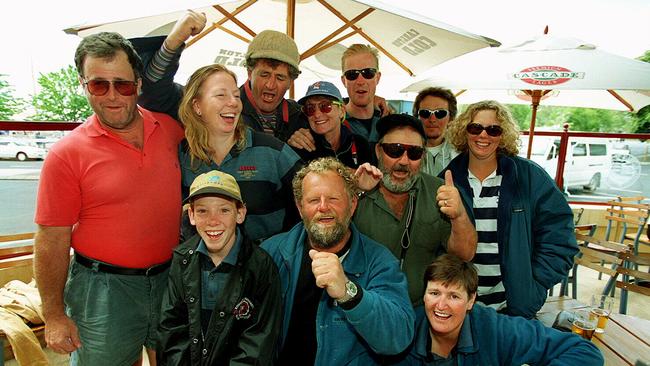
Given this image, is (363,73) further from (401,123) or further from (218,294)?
(218,294)

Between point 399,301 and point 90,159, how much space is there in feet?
5.71

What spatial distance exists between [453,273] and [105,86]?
6.87 feet

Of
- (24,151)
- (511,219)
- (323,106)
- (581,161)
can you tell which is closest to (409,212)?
(511,219)

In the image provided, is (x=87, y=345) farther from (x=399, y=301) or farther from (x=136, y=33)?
(x=136, y=33)

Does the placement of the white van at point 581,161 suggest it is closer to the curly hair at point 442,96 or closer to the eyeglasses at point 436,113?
the curly hair at point 442,96

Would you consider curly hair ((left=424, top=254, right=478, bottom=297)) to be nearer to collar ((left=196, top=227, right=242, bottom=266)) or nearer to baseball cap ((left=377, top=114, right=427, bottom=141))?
baseball cap ((left=377, top=114, right=427, bottom=141))

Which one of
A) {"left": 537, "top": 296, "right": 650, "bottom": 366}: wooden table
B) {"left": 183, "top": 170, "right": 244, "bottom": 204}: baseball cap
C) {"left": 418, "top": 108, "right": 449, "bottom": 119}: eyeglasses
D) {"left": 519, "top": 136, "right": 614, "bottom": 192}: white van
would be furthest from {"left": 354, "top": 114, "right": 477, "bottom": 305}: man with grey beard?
{"left": 519, "top": 136, "right": 614, "bottom": 192}: white van

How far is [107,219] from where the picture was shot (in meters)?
1.96

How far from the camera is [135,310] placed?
2082 millimetres

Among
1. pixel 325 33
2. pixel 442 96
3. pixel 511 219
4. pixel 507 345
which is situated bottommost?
pixel 507 345

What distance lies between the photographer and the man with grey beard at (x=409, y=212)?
2.20m

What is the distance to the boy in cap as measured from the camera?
1812 millimetres

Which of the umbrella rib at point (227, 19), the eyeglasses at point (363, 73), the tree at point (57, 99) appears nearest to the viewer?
the eyeglasses at point (363, 73)

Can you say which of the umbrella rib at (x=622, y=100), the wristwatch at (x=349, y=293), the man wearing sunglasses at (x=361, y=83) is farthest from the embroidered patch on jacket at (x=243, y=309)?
the umbrella rib at (x=622, y=100)
